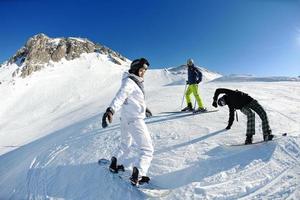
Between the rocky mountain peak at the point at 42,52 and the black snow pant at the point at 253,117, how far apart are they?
5611 cm

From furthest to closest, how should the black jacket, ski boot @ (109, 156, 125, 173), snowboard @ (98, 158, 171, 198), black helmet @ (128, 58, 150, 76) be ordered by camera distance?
1. the black jacket
2. ski boot @ (109, 156, 125, 173)
3. black helmet @ (128, 58, 150, 76)
4. snowboard @ (98, 158, 171, 198)

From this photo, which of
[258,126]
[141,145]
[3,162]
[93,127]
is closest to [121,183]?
[141,145]

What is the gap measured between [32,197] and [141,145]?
12.6 feet

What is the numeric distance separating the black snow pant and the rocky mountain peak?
5611 cm

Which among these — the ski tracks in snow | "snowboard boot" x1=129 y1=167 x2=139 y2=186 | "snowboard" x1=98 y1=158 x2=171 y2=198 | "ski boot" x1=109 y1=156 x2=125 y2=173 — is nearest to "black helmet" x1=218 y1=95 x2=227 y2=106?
"snowboard" x1=98 y1=158 x2=171 y2=198

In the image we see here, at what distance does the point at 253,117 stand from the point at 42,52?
228ft

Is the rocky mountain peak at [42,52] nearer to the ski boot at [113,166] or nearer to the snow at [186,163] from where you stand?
the snow at [186,163]

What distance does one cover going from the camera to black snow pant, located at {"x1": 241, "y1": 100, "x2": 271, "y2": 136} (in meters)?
8.49

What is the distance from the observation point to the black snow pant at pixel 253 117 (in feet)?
27.9

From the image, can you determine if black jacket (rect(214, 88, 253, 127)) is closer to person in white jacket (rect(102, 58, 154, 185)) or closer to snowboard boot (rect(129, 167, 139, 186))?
person in white jacket (rect(102, 58, 154, 185))

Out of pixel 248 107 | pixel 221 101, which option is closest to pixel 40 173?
pixel 221 101

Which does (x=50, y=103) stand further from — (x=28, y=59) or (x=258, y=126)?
(x=258, y=126)

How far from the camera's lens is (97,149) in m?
10.3

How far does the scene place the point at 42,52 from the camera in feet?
235
